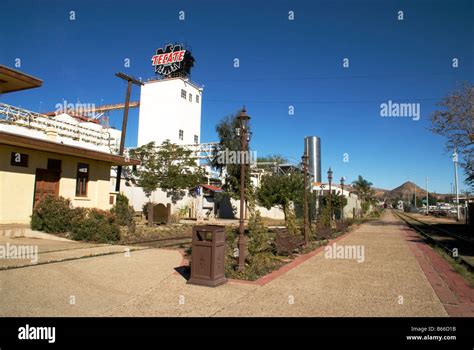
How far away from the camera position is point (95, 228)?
1398 cm

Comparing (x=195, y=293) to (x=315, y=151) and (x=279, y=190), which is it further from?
(x=315, y=151)

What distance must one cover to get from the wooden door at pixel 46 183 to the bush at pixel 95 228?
3.19 metres

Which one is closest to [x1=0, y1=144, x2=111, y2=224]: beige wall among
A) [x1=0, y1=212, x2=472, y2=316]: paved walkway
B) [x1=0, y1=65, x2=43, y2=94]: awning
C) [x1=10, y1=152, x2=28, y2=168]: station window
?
[x1=10, y1=152, x2=28, y2=168]: station window

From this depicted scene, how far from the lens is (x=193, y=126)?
1991 inches

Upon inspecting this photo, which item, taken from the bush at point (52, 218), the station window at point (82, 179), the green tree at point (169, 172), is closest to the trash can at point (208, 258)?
the bush at point (52, 218)

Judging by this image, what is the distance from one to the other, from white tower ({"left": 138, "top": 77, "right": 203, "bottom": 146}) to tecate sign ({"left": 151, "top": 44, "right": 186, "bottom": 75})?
2.76m

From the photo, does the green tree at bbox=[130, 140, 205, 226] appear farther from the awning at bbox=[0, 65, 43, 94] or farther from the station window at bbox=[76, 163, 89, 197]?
the awning at bbox=[0, 65, 43, 94]

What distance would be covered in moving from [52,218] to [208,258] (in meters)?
9.85

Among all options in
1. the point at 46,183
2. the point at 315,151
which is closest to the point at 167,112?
the point at 46,183

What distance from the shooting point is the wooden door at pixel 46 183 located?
54.2 ft

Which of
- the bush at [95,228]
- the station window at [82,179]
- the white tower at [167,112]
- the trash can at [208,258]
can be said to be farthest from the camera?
the white tower at [167,112]

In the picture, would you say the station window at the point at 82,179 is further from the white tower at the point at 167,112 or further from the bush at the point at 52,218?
the white tower at the point at 167,112

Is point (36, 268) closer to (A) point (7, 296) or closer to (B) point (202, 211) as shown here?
(A) point (7, 296)
